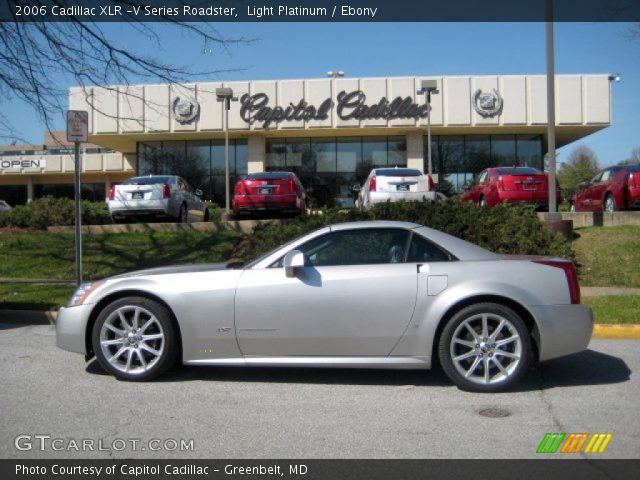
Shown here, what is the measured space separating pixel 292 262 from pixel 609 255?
8742 mm

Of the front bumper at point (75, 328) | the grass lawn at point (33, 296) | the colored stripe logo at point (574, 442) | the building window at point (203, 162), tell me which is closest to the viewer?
the colored stripe logo at point (574, 442)

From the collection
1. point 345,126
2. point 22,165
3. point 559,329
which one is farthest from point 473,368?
point 22,165

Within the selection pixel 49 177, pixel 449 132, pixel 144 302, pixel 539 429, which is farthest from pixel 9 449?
pixel 49 177

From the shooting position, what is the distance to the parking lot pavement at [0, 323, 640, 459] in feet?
13.3

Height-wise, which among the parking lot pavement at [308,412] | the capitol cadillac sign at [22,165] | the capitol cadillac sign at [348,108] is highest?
the capitol cadillac sign at [348,108]

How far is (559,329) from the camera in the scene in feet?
17.1

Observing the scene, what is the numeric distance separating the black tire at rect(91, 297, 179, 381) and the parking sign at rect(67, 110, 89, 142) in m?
4.39

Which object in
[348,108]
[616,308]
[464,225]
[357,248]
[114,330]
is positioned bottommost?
[616,308]

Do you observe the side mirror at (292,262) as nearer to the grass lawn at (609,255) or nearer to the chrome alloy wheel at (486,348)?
the chrome alloy wheel at (486,348)

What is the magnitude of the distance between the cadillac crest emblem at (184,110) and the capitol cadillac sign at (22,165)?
1877cm

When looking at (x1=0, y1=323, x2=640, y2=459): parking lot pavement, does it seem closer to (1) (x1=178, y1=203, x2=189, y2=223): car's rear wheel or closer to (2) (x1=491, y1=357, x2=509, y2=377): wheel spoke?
(2) (x1=491, y1=357, x2=509, y2=377): wheel spoke

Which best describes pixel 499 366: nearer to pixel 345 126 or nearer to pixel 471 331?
pixel 471 331
